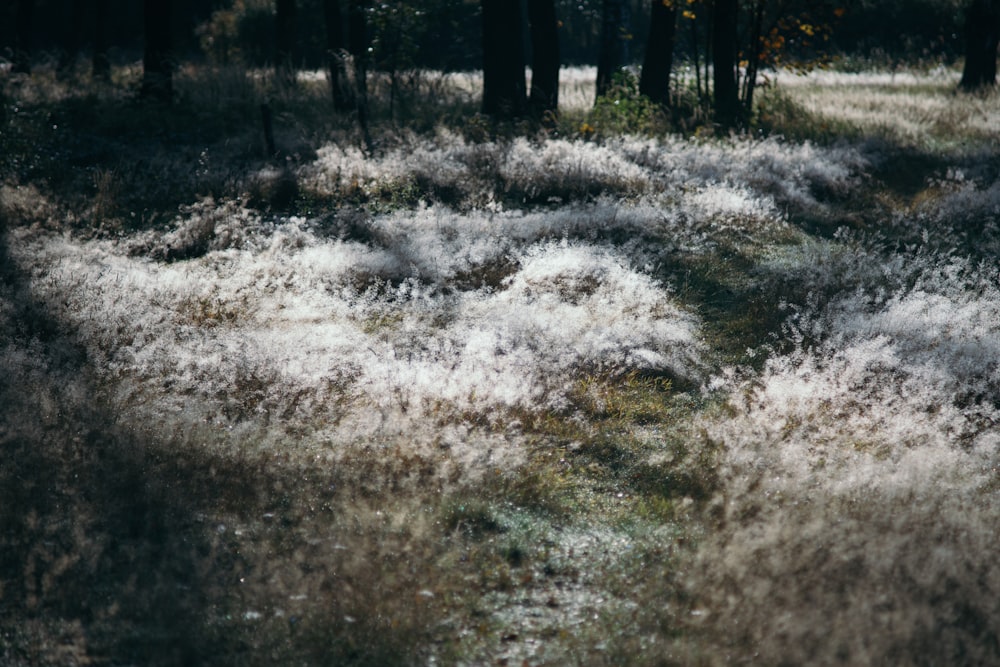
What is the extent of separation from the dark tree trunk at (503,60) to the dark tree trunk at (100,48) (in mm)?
7952

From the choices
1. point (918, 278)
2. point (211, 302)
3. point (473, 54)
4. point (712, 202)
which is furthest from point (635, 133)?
point (473, 54)

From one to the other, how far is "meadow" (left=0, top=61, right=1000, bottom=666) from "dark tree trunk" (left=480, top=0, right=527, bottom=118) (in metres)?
3.93

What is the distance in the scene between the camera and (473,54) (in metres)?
24.9

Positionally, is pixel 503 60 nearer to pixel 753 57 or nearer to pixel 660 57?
pixel 660 57

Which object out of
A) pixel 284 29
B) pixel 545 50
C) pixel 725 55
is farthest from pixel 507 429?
pixel 284 29

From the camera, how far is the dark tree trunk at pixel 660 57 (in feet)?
42.9

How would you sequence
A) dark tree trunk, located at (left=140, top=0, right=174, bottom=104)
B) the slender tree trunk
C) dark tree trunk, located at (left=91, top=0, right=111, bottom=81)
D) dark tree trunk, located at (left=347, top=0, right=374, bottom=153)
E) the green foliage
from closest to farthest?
1. dark tree trunk, located at (left=347, top=0, right=374, bottom=153)
2. the green foliage
3. the slender tree trunk
4. dark tree trunk, located at (left=140, top=0, right=174, bottom=104)
5. dark tree trunk, located at (left=91, top=0, right=111, bottom=81)

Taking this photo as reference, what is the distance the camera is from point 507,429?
4273 mm

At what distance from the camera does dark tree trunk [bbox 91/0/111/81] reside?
16.4 meters

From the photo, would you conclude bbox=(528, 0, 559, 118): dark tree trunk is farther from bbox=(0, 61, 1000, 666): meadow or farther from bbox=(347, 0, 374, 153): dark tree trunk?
bbox=(0, 61, 1000, 666): meadow

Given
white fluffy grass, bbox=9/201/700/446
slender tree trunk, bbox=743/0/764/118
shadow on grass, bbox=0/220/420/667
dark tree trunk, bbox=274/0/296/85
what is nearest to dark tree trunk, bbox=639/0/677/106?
slender tree trunk, bbox=743/0/764/118

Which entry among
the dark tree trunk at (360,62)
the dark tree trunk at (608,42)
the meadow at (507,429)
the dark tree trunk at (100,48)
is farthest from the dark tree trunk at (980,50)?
the dark tree trunk at (100,48)

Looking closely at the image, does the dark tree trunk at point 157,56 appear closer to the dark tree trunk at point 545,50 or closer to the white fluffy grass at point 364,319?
the dark tree trunk at point 545,50

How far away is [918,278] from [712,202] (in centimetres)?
233
